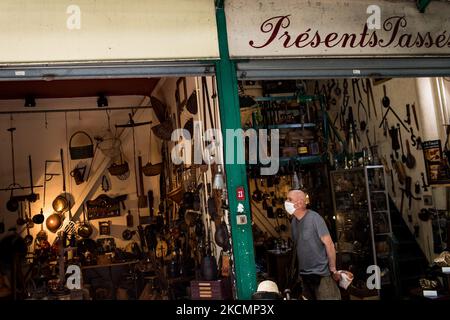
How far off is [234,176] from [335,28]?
73.3 inches

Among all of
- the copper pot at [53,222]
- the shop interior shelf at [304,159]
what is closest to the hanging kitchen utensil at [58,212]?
the copper pot at [53,222]

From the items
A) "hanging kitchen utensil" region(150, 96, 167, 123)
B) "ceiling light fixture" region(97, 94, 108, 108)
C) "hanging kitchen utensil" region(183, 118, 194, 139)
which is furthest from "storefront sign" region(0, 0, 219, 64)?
"ceiling light fixture" region(97, 94, 108, 108)

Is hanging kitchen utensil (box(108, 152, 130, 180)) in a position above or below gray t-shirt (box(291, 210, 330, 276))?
above

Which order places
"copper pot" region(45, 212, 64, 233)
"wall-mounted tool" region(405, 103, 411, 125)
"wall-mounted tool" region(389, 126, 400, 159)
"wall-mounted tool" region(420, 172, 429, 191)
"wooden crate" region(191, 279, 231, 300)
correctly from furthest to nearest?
1. "copper pot" region(45, 212, 64, 233)
2. "wall-mounted tool" region(389, 126, 400, 159)
3. "wall-mounted tool" region(405, 103, 411, 125)
4. "wall-mounted tool" region(420, 172, 429, 191)
5. "wooden crate" region(191, 279, 231, 300)

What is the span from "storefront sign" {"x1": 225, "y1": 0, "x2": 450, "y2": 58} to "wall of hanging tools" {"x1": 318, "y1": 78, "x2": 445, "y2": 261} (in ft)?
7.48

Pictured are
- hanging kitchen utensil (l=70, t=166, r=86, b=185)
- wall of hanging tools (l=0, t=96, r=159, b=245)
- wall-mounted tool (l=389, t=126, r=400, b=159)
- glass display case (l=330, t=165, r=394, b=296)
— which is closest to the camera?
glass display case (l=330, t=165, r=394, b=296)

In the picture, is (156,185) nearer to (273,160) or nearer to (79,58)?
(273,160)

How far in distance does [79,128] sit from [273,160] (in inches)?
178

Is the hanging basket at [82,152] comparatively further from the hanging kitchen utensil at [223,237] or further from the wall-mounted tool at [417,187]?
the wall-mounted tool at [417,187]

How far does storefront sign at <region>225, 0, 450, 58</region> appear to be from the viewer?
186 inches

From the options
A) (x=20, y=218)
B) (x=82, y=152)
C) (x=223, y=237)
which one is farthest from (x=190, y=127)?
(x=20, y=218)

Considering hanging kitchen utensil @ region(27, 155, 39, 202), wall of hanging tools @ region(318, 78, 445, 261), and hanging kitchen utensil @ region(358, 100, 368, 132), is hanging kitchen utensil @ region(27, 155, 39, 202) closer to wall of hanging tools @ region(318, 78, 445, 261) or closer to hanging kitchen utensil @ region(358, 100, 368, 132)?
wall of hanging tools @ region(318, 78, 445, 261)

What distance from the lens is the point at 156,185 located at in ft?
34.2

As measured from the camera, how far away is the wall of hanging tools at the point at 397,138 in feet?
25.0
